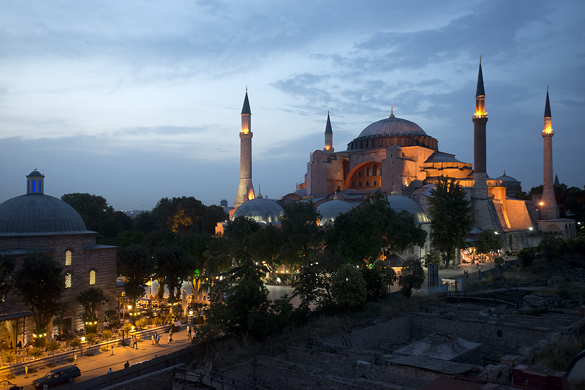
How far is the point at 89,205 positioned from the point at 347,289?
40237 millimetres

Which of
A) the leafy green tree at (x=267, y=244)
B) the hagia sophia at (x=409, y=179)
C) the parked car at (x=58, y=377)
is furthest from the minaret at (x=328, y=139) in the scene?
the parked car at (x=58, y=377)

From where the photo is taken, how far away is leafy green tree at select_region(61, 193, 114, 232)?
49.5 metres

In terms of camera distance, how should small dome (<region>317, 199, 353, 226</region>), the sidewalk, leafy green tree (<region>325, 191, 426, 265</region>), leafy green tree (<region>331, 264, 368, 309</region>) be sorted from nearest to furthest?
the sidewalk < leafy green tree (<region>331, 264, 368, 309</region>) < leafy green tree (<region>325, 191, 426, 265</region>) < small dome (<region>317, 199, 353, 226</region>)

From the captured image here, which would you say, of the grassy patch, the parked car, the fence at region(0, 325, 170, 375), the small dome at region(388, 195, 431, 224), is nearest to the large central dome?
the small dome at region(388, 195, 431, 224)

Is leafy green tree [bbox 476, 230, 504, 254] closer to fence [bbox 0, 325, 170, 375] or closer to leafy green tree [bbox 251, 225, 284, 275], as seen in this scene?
leafy green tree [bbox 251, 225, 284, 275]

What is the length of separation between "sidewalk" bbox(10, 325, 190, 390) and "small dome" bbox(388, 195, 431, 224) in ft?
66.6

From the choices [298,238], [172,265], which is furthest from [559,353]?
[172,265]

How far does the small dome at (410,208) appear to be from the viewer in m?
33.8

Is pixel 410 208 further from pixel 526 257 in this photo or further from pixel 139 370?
pixel 139 370

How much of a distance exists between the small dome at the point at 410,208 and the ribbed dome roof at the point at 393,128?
1413cm

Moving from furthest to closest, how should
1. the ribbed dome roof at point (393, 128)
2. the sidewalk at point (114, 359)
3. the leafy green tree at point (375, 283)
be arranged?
1. the ribbed dome roof at point (393, 128)
2. the leafy green tree at point (375, 283)
3. the sidewalk at point (114, 359)

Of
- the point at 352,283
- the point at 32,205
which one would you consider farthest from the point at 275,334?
the point at 32,205

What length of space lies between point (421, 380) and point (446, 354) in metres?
2.43

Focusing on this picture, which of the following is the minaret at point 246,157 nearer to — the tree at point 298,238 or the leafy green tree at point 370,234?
the leafy green tree at point 370,234
